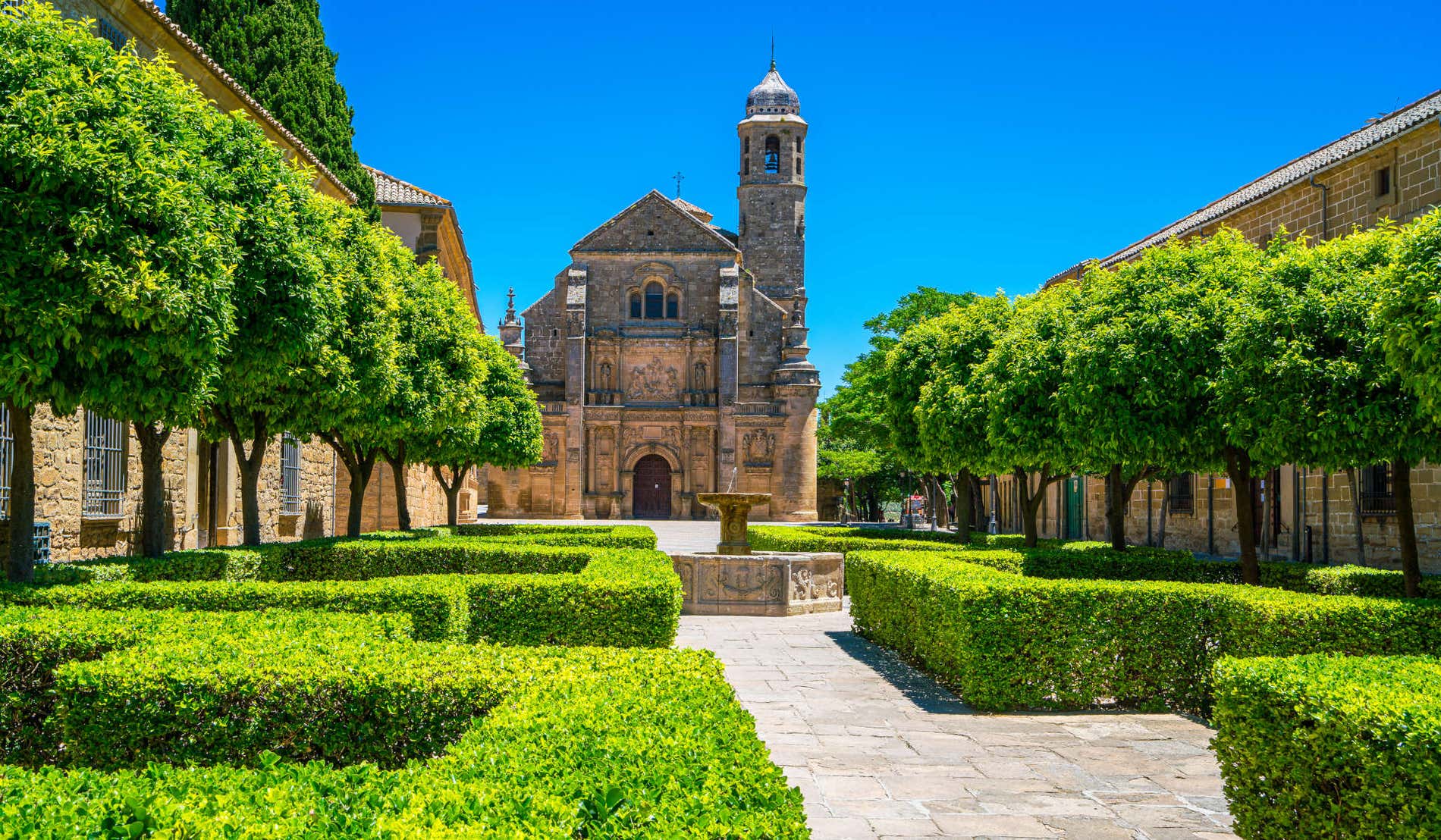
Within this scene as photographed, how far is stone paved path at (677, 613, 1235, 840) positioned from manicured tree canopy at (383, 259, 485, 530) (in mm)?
8675

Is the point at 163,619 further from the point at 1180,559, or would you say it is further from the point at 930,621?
the point at 1180,559

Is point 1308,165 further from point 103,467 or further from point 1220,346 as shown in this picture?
point 103,467

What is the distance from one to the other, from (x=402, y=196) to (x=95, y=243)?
25.2 metres

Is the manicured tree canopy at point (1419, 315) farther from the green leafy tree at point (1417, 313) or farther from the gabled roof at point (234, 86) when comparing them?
the gabled roof at point (234, 86)

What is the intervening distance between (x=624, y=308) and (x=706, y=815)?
171 ft

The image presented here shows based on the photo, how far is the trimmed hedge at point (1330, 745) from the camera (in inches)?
182

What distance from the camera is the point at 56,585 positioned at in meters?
9.33

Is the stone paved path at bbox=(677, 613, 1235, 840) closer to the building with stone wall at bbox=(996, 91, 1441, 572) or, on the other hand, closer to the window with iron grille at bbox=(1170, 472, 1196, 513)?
the building with stone wall at bbox=(996, 91, 1441, 572)

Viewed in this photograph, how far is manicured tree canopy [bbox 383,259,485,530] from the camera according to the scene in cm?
1766

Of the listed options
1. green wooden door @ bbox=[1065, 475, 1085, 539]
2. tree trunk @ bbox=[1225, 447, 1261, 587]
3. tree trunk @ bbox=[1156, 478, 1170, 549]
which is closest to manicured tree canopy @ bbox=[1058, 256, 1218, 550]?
tree trunk @ bbox=[1225, 447, 1261, 587]

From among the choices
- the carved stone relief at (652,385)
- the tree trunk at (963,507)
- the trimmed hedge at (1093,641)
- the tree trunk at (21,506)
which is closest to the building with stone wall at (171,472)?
the tree trunk at (21,506)

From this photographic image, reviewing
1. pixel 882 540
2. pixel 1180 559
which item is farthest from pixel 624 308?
pixel 1180 559

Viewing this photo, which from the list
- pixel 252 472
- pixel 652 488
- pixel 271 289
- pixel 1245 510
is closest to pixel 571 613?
pixel 271 289

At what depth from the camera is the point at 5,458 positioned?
1309cm
